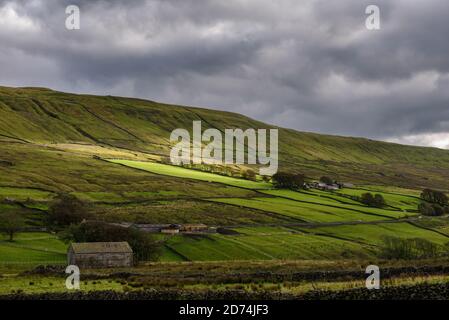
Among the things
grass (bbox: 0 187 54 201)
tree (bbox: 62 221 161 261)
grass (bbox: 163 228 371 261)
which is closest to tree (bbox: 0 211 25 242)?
tree (bbox: 62 221 161 261)

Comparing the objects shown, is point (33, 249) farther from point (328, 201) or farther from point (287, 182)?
point (287, 182)

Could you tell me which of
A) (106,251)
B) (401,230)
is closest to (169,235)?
(106,251)

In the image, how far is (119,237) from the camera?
96312mm

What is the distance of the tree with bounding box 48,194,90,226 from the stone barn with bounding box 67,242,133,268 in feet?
115

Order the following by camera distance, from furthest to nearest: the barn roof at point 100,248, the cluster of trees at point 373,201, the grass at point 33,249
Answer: the cluster of trees at point 373,201
the grass at point 33,249
the barn roof at point 100,248

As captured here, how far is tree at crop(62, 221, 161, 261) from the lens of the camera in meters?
93.8

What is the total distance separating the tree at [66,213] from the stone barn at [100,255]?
3514cm

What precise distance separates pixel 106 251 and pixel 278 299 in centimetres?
5629

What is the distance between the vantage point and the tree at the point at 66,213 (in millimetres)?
119938

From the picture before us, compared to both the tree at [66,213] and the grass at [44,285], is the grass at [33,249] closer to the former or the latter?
the tree at [66,213]

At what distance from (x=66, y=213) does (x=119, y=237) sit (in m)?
29.0

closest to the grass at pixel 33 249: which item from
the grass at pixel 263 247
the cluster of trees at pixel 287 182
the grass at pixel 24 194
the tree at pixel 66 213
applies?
the tree at pixel 66 213

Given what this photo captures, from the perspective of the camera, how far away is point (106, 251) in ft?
275
